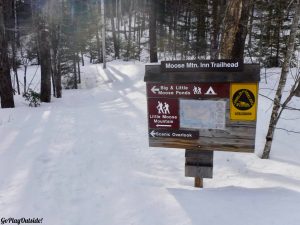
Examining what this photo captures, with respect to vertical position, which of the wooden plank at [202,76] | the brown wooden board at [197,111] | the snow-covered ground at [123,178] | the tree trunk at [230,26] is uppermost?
the tree trunk at [230,26]

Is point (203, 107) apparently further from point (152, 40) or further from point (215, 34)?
point (152, 40)

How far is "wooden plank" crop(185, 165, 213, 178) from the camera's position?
4984 millimetres

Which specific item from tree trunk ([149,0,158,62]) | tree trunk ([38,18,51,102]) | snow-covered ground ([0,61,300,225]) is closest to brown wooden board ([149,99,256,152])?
snow-covered ground ([0,61,300,225])

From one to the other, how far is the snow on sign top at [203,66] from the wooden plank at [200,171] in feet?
4.39

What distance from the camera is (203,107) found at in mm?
4652

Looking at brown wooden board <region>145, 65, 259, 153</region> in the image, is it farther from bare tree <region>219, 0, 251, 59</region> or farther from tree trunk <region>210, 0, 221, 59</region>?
tree trunk <region>210, 0, 221, 59</region>

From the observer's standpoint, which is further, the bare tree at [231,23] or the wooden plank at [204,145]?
the bare tree at [231,23]

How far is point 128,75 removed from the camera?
22.4 metres

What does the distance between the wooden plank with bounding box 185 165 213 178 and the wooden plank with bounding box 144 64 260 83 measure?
121 centimetres

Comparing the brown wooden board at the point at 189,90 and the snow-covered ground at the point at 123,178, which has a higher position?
the brown wooden board at the point at 189,90

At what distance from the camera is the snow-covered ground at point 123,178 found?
13.9 ft

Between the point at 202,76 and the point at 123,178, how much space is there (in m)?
1.98

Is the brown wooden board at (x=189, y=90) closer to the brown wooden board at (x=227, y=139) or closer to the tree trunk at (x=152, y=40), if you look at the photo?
the brown wooden board at (x=227, y=139)

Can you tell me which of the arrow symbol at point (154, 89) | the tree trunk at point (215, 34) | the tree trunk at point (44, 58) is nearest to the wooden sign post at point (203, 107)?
the arrow symbol at point (154, 89)
